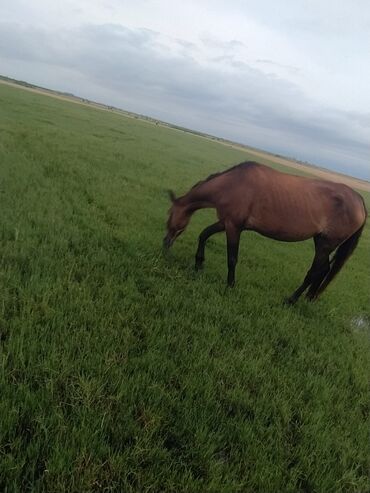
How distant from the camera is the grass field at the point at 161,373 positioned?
86.9 inches

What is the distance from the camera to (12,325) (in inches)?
124

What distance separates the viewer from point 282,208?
5.40 meters

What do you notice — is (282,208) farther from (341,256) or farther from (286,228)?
(341,256)

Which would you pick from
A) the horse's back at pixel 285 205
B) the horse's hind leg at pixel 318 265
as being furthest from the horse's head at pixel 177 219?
the horse's hind leg at pixel 318 265

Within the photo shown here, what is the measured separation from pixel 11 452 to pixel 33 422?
0.75 ft

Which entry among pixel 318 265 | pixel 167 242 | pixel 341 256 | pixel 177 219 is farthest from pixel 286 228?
pixel 167 242

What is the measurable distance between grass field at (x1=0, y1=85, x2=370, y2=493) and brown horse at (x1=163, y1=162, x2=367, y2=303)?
2.88 feet

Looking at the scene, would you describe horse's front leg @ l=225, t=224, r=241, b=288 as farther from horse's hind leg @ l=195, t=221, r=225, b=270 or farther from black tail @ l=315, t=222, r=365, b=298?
black tail @ l=315, t=222, r=365, b=298

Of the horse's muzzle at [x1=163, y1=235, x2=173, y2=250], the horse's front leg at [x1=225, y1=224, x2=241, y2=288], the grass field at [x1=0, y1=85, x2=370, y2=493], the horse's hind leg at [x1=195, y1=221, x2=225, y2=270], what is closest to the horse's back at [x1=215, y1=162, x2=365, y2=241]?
the horse's front leg at [x1=225, y1=224, x2=241, y2=288]

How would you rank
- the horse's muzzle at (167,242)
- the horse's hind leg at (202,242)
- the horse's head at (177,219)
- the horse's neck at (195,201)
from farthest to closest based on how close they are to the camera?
1. the horse's muzzle at (167,242)
2. the horse's head at (177,219)
3. the horse's hind leg at (202,242)
4. the horse's neck at (195,201)

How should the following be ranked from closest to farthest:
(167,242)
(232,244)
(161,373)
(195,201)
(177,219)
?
(161,373) → (232,244) → (195,201) → (177,219) → (167,242)

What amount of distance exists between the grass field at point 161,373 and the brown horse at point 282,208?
88 centimetres

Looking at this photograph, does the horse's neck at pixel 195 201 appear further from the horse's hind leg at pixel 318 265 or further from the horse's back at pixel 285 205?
the horse's hind leg at pixel 318 265

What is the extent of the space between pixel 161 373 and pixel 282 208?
3392 millimetres
